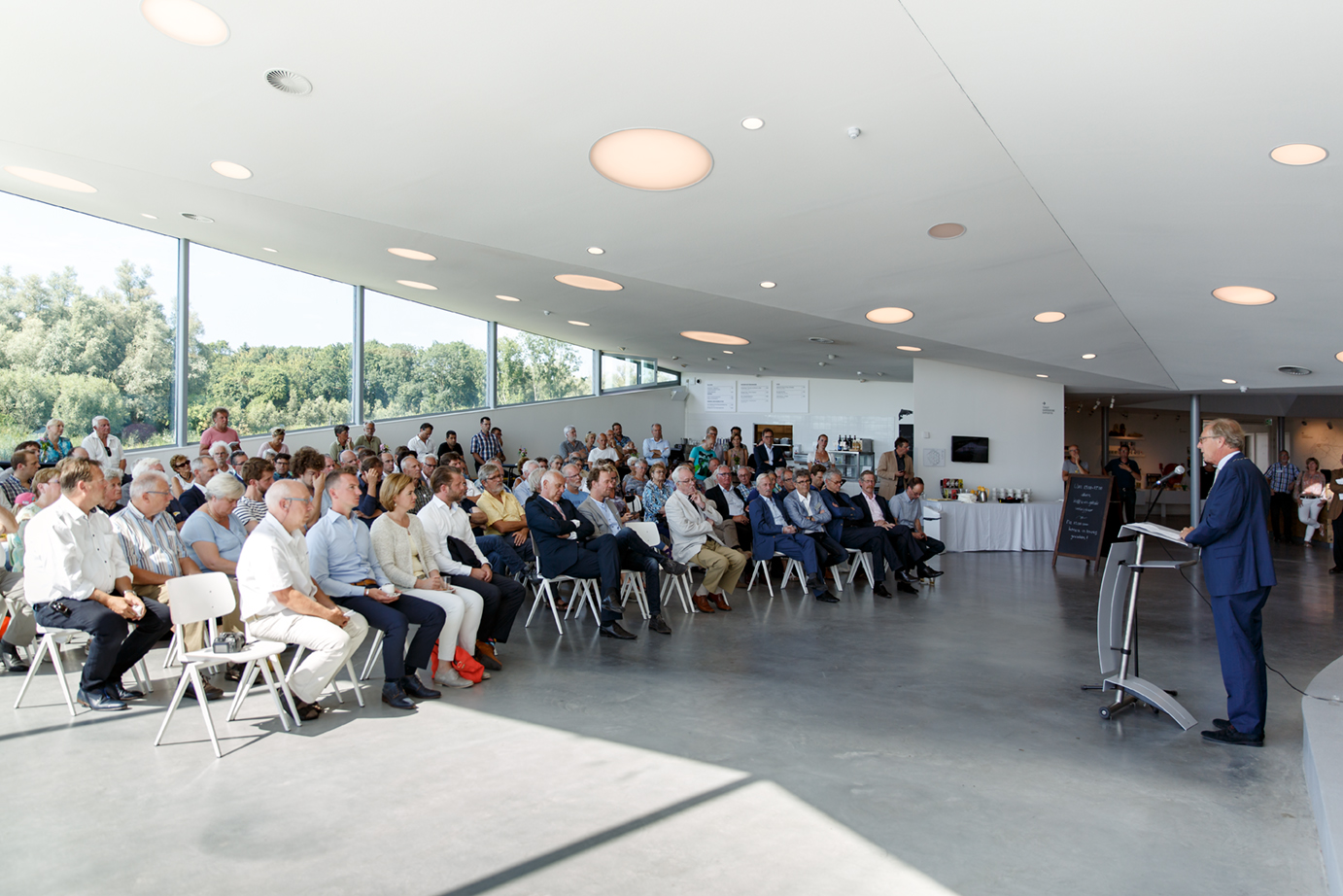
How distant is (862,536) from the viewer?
742cm

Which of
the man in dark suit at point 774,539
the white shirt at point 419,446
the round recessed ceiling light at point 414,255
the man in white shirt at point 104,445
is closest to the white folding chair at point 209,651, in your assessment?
the man in dark suit at point 774,539

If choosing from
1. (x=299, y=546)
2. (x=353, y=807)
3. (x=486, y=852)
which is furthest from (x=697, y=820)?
(x=299, y=546)

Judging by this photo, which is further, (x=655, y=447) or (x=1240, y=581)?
(x=655, y=447)

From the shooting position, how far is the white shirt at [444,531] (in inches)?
182

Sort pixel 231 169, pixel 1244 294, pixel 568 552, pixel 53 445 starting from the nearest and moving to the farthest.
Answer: pixel 568 552 < pixel 231 169 < pixel 1244 294 < pixel 53 445

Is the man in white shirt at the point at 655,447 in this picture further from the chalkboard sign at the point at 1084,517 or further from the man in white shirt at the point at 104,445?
the man in white shirt at the point at 104,445

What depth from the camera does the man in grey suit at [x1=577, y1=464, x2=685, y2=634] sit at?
5523 millimetres

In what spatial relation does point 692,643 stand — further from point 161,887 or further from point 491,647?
point 161,887

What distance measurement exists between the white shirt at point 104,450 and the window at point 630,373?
29.4 feet

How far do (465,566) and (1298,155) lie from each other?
4.66 meters

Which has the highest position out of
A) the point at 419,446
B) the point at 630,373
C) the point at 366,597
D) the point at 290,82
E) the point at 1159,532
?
the point at 290,82

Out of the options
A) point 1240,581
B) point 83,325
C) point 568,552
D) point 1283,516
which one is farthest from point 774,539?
point 1283,516

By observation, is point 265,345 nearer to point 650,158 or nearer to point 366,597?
point 366,597

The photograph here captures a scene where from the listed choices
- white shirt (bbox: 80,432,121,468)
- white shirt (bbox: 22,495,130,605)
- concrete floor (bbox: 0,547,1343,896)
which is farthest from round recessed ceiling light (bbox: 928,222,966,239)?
white shirt (bbox: 80,432,121,468)
